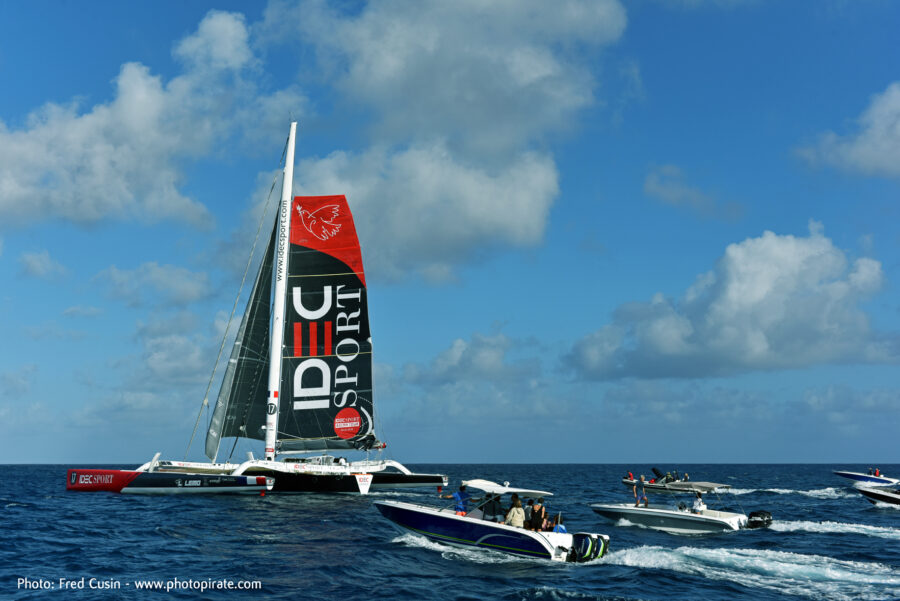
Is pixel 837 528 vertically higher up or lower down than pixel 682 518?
lower down

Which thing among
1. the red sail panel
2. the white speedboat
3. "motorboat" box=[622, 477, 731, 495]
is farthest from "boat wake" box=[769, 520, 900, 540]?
the red sail panel

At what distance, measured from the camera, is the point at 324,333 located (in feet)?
161

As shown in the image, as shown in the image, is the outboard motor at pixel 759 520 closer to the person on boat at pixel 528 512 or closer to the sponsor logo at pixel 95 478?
the person on boat at pixel 528 512

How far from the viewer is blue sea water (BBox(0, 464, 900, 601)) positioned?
20.2m

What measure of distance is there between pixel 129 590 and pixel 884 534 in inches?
1267

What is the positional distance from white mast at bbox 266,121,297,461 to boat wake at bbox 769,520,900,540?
95.4 ft

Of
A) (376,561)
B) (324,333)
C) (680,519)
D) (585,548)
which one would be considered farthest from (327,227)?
(585,548)

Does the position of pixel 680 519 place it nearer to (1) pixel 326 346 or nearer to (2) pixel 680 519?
(2) pixel 680 519

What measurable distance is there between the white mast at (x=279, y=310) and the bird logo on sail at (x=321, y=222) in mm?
1102

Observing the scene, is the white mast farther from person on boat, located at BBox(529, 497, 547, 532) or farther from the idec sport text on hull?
person on boat, located at BBox(529, 497, 547, 532)

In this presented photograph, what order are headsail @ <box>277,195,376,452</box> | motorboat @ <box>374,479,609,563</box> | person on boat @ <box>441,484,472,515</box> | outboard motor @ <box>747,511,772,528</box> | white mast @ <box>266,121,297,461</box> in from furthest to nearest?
headsail @ <box>277,195,376,452</box>, white mast @ <box>266,121,297,461</box>, outboard motor @ <box>747,511,772,528</box>, person on boat @ <box>441,484,472,515</box>, motorboat @ <box>374,479,609,563</box>

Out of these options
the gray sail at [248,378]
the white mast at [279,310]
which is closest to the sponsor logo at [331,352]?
the white mast at [279,310]

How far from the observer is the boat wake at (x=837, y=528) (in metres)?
34.2

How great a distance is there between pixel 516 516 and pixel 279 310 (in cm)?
2631
